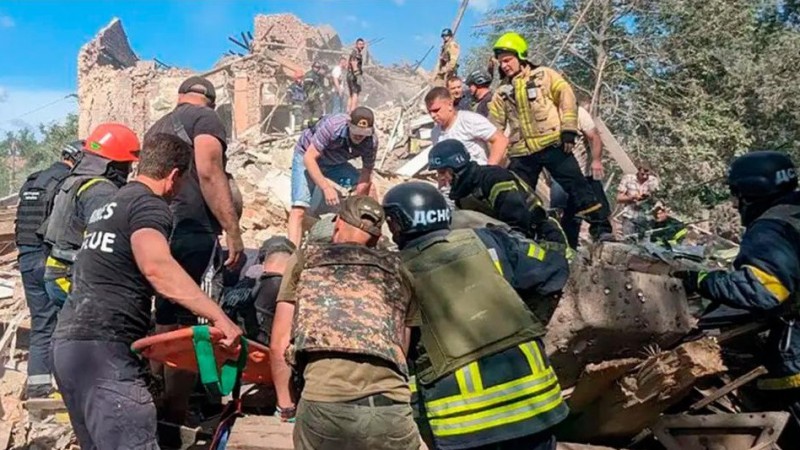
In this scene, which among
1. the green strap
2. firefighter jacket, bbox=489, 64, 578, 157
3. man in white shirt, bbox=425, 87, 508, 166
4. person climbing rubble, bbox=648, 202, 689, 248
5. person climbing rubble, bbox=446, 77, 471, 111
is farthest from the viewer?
person climbing rubble, bbox=446, 77, 471, 111

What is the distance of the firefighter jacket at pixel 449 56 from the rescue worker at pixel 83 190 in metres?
8.81

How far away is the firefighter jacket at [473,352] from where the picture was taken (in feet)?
9.70

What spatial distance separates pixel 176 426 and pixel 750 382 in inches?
122

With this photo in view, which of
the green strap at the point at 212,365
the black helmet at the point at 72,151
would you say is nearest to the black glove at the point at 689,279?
the green strap at the point at 212,365

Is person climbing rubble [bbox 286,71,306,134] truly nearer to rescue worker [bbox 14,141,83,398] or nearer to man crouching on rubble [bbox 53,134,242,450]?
rescue worker [bbox 14,141,83,398]

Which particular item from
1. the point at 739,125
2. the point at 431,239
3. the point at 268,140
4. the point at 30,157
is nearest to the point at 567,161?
the point at 431,239

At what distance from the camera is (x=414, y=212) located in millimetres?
3158

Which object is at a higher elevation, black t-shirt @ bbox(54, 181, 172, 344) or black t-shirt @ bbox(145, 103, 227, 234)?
black t-shirt @ bbox(145, 103, 227, 234)

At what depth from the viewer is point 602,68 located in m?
17.5

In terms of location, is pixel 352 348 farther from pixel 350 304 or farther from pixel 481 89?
pixel 481 89

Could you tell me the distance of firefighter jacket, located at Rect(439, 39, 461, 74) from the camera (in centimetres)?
1252

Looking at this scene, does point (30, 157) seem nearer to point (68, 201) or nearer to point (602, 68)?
point (602, 68)

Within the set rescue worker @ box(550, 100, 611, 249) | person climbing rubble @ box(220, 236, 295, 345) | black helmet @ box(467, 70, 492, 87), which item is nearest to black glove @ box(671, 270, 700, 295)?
rescue worker @ box(550, 100, 611, 249)

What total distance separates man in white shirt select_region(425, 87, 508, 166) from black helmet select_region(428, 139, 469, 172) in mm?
971
